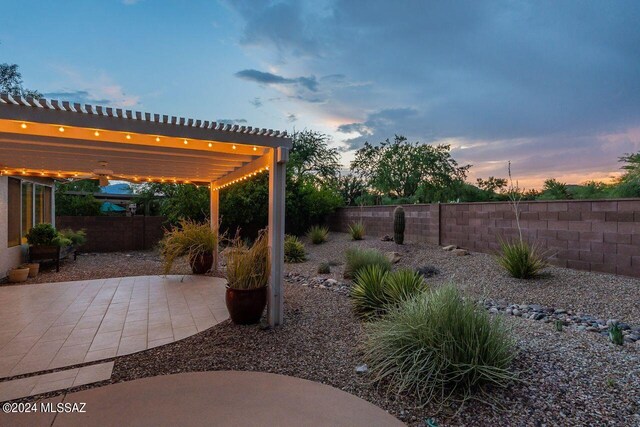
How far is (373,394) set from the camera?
8.07ft

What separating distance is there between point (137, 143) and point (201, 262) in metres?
3.84

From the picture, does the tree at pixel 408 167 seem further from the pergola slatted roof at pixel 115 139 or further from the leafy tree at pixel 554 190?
the pergola slatted roof at pixel 115 139

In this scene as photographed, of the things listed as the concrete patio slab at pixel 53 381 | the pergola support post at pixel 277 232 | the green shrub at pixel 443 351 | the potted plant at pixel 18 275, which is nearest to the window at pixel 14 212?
the potted plant at pixel 18 275

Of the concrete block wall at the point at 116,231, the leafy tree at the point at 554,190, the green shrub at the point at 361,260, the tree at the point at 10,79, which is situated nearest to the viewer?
the green shrub at the point at 361,260

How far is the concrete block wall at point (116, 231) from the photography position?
37.4 ft

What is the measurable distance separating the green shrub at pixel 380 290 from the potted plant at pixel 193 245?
388cm

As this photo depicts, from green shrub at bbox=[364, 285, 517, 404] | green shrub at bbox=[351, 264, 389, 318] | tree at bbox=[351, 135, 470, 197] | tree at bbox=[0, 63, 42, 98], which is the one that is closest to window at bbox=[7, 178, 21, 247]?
green shrub at bbox=[351, 264, 389, 318]

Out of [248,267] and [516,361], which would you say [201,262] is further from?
[516,361]

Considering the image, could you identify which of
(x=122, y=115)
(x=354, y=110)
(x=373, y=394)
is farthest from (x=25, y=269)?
(x=354, y=110)

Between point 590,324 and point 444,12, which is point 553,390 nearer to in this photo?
point 590,324

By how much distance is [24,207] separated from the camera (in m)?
7.99

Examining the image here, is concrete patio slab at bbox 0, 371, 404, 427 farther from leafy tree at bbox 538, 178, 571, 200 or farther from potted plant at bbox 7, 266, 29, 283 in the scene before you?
leafy tree at bbox 538, 178, 571, 200

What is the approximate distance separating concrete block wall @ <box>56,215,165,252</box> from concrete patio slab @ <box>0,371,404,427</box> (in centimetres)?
1077

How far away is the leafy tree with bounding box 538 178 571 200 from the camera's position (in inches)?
501
